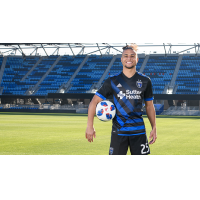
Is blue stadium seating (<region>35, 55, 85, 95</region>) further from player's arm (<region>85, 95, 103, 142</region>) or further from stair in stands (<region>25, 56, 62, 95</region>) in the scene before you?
player's arm (<region>85, 95, 103, 142</region>)

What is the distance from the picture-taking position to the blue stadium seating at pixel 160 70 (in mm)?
43681

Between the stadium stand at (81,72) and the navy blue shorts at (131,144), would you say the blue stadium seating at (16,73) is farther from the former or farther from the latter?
the navy blue shorts at (131,144)

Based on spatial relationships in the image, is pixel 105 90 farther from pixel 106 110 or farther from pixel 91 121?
pixel 91 121

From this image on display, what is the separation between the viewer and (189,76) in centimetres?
4381

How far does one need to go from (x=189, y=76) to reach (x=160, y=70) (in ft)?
15.1

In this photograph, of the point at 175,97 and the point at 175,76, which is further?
the point at 175,76

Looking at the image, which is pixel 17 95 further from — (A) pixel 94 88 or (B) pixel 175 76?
(B) pixel 175 76

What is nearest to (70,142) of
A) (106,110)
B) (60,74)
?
(106,110)

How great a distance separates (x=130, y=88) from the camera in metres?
3.43

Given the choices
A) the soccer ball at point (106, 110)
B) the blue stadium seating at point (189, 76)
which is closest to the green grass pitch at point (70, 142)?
the soccer ball at point (106, 110)

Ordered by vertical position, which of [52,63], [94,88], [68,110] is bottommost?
[68,110]
